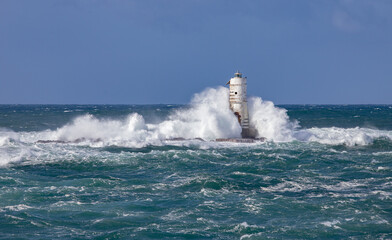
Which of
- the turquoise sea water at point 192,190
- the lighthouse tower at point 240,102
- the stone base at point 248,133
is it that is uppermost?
the lighthouse tower at point 240,102

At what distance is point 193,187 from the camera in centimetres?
1814

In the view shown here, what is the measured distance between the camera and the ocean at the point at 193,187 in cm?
1332

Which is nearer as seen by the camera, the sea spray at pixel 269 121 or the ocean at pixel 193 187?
the ocean at pixel 193 187

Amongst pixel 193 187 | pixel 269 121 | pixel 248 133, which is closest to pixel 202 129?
pixel 248 133

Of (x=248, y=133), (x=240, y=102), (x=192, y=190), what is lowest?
(x=192, y=190)

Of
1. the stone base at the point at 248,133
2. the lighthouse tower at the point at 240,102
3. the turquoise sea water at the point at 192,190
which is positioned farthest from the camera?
the stone base at the point at 248,133

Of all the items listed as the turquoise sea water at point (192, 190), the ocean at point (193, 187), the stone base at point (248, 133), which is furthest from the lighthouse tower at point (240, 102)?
the turquoise sea water at point (192, 190)

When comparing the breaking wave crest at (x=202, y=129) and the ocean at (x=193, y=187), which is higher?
the breaking wave crest at (x=202, y=129)

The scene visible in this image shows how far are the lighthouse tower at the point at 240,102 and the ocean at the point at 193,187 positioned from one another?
0.70 m

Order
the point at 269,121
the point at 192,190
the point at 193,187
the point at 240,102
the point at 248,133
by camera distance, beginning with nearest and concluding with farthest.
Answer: the point at 192,190, the point at 193,187, the point at 240,102, the point at 269,121, the point at 248,133

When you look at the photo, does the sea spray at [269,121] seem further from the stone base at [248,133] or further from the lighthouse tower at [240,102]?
the lighthouse tower at [240,102]

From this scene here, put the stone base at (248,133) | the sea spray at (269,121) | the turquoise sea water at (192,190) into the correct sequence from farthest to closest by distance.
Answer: the stone base at (248,133) < the sea spray at (269,121) < the turquoise sea water at (192,190)

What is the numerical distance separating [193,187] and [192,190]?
1.50ft

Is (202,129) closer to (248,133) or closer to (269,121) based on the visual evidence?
(248,133)
